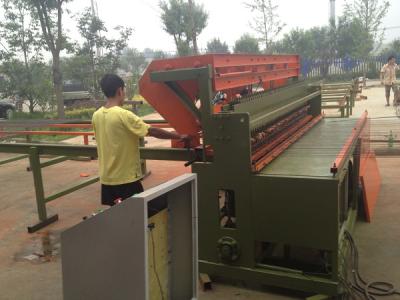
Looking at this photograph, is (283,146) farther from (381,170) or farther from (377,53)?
(377,53)

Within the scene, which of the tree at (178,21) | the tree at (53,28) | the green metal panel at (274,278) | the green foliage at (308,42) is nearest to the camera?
the green metal panel at (274,278)

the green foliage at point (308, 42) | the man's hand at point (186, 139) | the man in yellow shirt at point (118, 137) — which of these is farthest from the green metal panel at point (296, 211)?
the green foliage at point (308, 42)

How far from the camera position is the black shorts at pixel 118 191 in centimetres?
319

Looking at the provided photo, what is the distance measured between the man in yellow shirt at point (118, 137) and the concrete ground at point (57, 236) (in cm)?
97

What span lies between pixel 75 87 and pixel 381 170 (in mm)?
19231

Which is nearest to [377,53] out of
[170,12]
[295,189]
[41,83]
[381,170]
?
[170,12]

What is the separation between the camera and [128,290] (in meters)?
1.82

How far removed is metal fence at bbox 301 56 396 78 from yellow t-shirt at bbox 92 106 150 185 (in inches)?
881

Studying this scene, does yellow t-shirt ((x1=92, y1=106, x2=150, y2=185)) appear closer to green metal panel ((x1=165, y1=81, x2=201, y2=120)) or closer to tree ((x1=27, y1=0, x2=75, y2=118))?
green metal panel ((x1=165, y1=81, x2=201, y2=120))

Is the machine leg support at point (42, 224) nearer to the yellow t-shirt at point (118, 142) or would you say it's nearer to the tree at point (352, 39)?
the yellow t-shirt at point (118, 142)

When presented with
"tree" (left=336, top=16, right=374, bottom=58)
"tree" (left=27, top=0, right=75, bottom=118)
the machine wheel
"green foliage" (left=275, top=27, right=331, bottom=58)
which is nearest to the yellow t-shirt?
the machine wheel

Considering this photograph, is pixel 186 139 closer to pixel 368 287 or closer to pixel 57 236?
pixel 368 287

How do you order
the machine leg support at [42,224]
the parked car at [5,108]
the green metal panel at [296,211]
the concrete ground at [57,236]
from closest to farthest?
the green metal panel at [296,211] → the concrete ground at [57,236] → the machine leg support at [42,224] → the parked car at [5,108]

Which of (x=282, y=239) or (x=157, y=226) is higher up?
(x=157, y=226)
